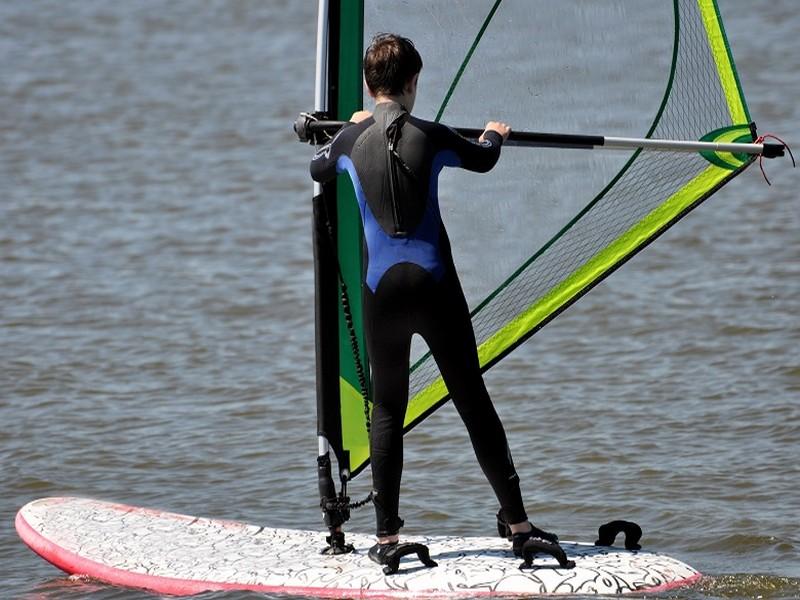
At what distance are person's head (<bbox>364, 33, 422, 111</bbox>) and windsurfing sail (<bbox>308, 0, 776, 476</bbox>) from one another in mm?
544

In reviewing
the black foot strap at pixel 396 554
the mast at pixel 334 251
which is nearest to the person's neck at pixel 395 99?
the mast at pixel 334 251

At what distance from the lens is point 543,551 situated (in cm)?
444

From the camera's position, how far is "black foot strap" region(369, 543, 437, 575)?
4.49 metres

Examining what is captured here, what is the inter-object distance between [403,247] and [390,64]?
50 cm

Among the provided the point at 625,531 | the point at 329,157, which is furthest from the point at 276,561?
the point at 329,157

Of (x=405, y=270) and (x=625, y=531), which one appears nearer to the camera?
(x=405, y=270)

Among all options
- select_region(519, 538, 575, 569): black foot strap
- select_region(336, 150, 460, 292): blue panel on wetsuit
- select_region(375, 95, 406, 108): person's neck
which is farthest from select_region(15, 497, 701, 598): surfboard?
select_region(375, 95, 406, 108): person's neck

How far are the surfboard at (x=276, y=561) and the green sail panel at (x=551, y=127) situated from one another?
410mm

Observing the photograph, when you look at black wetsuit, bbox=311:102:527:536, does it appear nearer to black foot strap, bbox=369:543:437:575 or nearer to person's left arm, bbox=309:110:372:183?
person's left arm, bbox=309:110:372:183

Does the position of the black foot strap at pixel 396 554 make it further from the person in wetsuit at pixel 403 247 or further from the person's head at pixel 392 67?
the person's head at pixel 392 67

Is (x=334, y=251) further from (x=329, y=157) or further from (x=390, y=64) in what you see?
(x=390, y=64)

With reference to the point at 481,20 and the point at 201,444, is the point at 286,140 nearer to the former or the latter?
the point at 201,444

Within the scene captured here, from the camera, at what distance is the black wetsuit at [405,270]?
4176mm

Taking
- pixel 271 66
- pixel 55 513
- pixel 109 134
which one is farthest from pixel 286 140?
pixel 55 513
